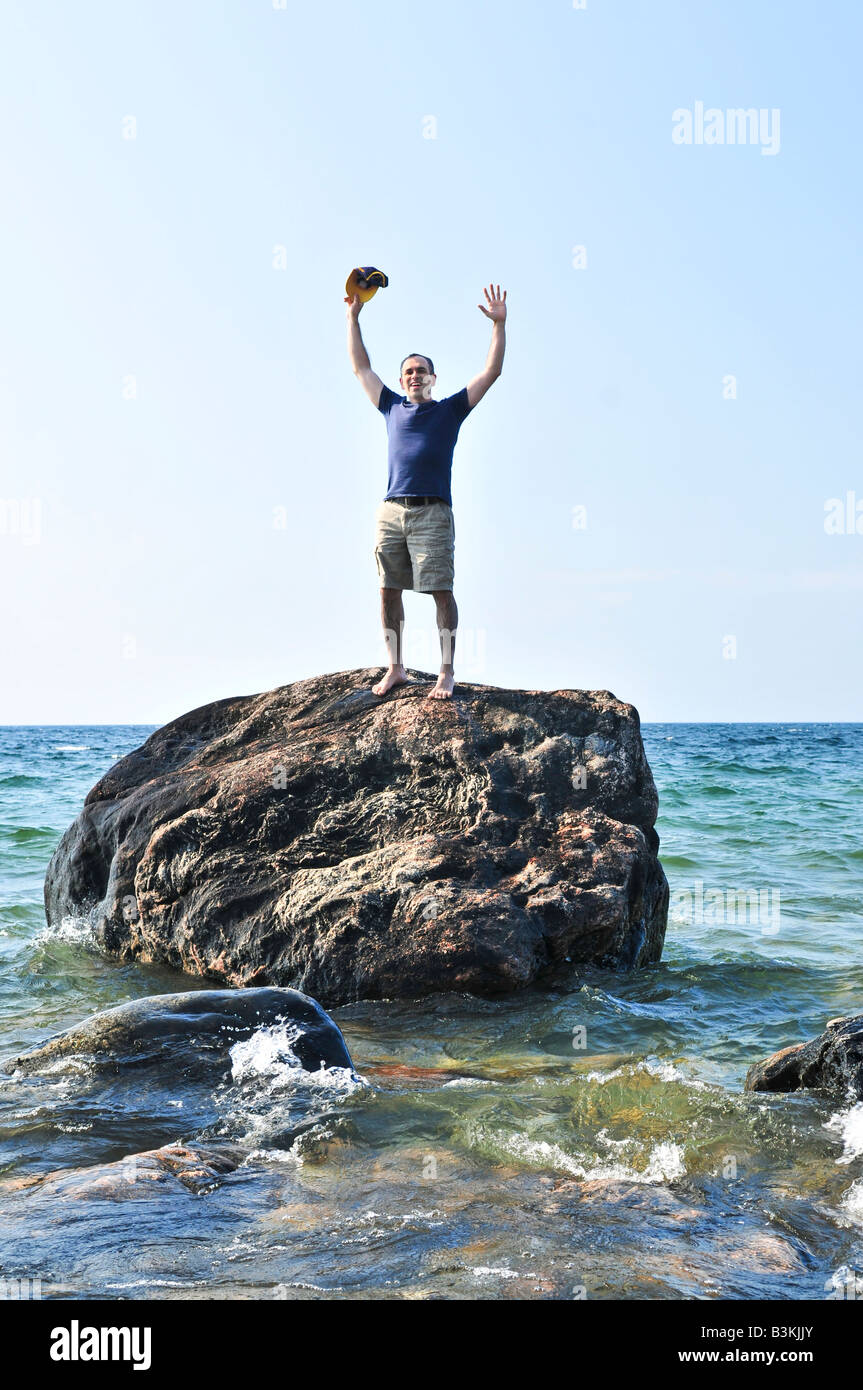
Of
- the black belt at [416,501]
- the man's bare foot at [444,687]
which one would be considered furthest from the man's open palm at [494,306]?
the man's bare foot at [444,687]

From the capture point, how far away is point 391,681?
25.3 ft

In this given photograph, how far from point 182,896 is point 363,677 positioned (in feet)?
7.01

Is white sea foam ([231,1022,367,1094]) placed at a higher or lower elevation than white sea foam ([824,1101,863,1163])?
higher

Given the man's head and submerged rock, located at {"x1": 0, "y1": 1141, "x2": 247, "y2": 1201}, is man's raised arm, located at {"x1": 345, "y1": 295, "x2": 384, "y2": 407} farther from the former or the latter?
submerged rock, located at {"x1": 0, "y1": 1141, "x2": 247, "y2": 1201}

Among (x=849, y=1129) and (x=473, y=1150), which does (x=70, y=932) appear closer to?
(x=473, y=1150)

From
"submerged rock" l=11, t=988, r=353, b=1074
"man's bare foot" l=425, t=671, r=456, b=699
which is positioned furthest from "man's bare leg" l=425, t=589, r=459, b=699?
"submerged rock" l=11, t=988, r=353, b=1074

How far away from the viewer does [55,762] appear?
116 feet

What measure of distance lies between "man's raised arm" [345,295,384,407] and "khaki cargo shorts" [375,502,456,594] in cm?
88

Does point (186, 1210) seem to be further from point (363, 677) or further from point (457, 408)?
point (457, 408)

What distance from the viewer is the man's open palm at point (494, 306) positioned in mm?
7520

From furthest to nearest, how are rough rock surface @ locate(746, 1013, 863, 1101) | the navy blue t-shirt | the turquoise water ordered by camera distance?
1. the navy blue t-shirt
2. rough rock surface @ locate(746, 1013, 863, 1101)
3. the turquoise water

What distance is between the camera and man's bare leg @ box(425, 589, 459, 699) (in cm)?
737
